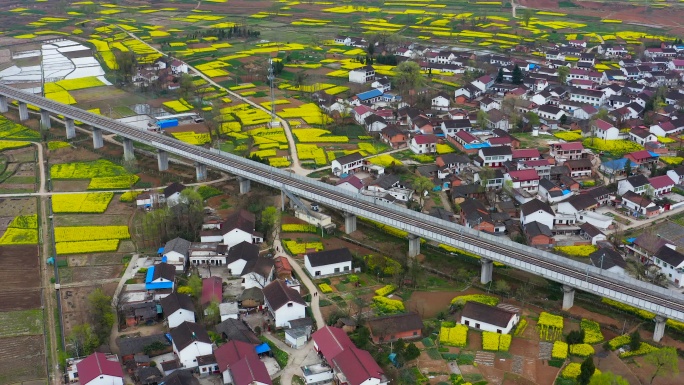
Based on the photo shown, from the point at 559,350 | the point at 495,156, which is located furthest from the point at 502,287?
the point at 495,156

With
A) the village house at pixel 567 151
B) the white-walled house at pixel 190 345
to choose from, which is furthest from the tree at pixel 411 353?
the village house at pixel 567 151

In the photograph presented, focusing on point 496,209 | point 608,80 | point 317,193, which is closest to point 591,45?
point 608,80

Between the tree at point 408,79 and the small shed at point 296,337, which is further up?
the tree at point 408,79

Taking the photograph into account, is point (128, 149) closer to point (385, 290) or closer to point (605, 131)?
point (385, 290)

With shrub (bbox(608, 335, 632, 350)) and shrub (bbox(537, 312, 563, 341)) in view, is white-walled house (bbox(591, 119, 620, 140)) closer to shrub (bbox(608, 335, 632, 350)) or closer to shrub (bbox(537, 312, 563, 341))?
shrub (bbox(537, 312, 563, 341))

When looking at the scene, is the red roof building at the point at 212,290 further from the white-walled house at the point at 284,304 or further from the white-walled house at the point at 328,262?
the white-walled house at the point at 328,262

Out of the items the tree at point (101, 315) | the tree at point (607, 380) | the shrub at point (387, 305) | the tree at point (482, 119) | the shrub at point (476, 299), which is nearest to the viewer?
the tree at point (607, 380)
